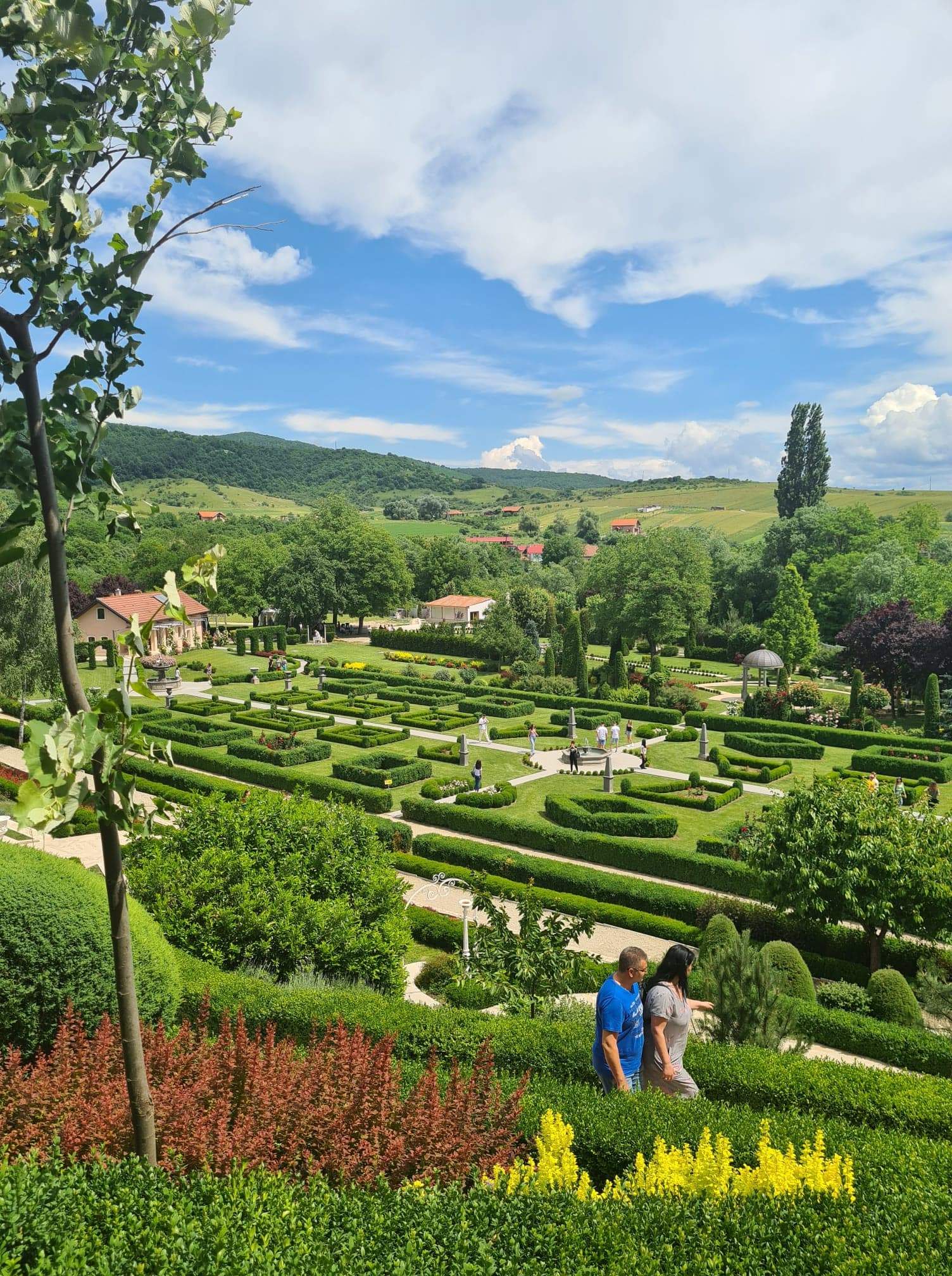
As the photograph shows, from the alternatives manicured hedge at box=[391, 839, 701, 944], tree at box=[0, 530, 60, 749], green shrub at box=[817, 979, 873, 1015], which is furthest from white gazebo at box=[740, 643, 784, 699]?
tree at box=[0, 530, 60, 749]

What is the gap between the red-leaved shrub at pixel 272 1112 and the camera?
4.74 metres

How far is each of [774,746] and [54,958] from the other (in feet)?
91.7

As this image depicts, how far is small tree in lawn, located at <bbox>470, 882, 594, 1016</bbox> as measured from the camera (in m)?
10.4

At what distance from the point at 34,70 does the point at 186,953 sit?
9.17 meters

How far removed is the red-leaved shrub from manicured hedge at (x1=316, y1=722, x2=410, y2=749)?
1026 inches

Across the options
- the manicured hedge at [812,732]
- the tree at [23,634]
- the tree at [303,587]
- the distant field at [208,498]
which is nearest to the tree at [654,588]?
the manicured hedge at [812,732]

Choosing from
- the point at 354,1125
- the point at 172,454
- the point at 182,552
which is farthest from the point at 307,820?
the point at 172,454

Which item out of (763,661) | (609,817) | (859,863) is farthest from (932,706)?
(859,863)

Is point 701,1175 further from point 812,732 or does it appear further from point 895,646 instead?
point 895,646

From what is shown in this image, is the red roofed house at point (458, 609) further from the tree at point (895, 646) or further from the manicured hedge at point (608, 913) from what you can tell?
the manicured hedge at point (608, 913)

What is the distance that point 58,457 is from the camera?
3545 mm

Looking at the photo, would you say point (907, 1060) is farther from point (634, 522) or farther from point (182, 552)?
point (634, 522)

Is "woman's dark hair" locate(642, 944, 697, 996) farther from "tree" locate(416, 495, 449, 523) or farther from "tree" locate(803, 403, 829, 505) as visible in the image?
"tree" locate(416, 495, 449, 523)

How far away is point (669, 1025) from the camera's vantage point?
6.64m
